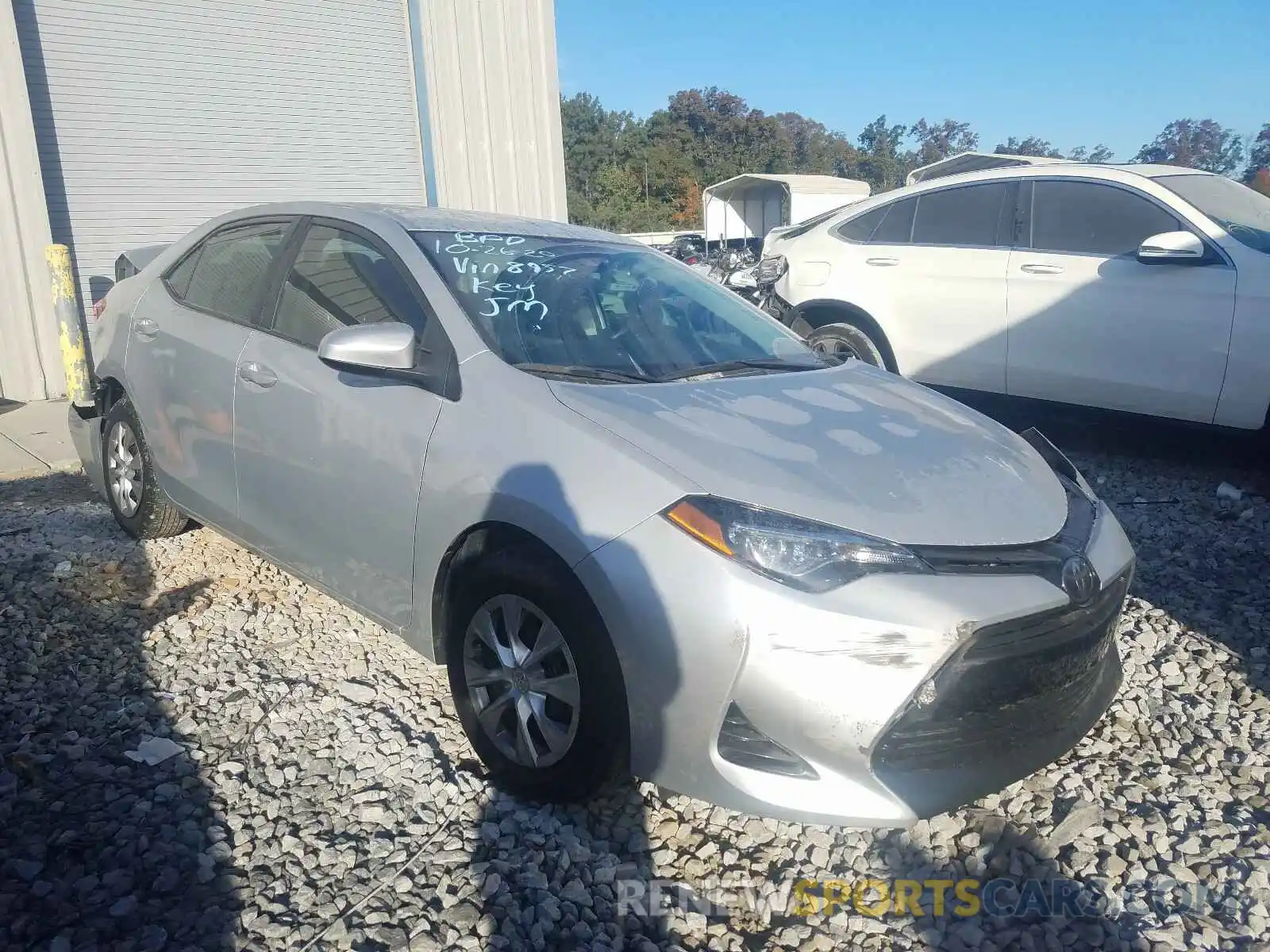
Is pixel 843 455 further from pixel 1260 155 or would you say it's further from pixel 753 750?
pixel 1260 155

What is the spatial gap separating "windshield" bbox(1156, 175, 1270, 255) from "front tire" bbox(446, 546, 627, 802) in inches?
180

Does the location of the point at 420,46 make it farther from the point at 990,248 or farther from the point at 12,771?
the point at 12,771

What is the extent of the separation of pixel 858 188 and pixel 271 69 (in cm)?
2050

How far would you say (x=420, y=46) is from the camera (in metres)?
9.89

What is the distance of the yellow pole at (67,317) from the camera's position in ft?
23.7

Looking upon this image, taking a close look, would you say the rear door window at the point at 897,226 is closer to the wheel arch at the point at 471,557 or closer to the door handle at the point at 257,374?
the door handle at the point at 257,374

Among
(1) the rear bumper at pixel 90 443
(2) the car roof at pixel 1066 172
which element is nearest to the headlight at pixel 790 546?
(1) the rear bumper at pixel 90 443

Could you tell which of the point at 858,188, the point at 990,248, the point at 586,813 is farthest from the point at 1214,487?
the point at 858,188

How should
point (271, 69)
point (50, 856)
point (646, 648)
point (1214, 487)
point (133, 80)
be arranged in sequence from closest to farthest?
point (646, 648) → point (50, 856) → point (1214, 487) → point (133, 80) → point (271, 69)

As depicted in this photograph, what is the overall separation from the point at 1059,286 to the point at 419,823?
477 cm

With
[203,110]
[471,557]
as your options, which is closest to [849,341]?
[471,557]

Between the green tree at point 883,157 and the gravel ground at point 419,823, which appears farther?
the green tree at point 883,157

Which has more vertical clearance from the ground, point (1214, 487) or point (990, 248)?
point (990, 248)

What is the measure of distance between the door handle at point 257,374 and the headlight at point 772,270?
4316mm
